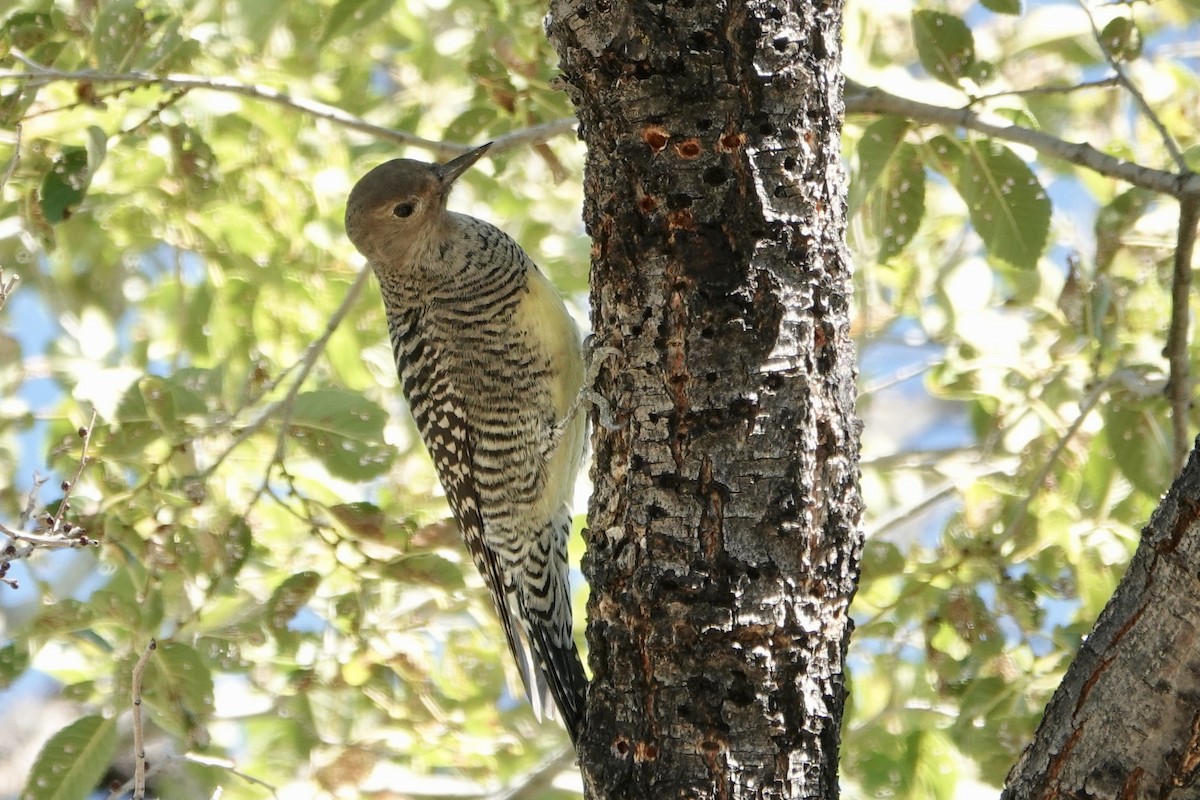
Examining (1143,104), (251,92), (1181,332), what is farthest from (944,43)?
(251,92)

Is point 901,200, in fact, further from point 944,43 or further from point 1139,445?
point 1139,445

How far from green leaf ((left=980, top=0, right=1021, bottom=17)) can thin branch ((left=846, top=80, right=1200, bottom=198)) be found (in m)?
0.30

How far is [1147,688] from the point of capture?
186cm

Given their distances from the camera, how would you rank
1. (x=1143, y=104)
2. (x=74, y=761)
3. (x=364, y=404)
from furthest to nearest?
(x=364, y=404), (x=74, y=761), (x=1143, y=104)

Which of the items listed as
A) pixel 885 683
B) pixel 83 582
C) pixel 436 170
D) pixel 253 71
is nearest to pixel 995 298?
pixel 885 683

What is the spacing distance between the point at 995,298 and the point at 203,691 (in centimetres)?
338

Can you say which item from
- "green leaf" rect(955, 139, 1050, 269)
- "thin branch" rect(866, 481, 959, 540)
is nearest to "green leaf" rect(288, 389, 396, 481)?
"thin branch" rect(866, 481, 959, 540)

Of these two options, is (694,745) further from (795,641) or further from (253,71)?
(253,71)

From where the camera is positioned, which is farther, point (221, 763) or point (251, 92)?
point (251, 92)

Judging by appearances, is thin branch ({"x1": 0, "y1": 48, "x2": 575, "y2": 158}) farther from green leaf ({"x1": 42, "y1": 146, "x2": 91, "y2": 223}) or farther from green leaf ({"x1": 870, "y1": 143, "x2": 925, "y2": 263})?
green leaf ({"x1": 870, "y1": 143, "x2": 925, "y2": 263})

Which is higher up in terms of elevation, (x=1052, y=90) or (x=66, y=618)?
(x=1052, y=90)

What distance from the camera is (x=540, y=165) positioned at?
6.32 meters

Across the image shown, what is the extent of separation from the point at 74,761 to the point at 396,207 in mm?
1815

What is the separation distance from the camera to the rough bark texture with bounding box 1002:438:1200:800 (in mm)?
1833
